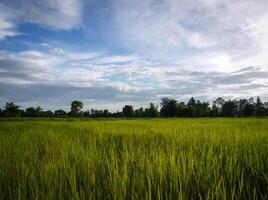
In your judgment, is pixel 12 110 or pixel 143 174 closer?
pixel 143 174

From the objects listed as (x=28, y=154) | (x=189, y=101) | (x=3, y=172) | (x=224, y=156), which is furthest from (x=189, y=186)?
(x=189, y=101)

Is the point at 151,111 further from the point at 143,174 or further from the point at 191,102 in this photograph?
the point at 143,174

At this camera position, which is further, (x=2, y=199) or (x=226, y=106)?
(x=226, y=106)

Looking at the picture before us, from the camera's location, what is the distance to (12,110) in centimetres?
5647

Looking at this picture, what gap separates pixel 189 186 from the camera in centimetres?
200

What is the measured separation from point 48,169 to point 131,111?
64.6m

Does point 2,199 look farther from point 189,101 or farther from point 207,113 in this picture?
point 189,101

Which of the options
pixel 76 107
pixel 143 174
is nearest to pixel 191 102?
pixel 76 107

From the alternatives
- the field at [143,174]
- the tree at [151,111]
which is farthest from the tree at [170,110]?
the field at [143,174]

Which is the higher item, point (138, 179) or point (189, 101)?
point (189, 101)

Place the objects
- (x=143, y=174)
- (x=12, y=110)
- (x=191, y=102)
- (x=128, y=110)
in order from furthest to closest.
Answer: (x=191, y=102)
(x=128, y=110)
(x=12, y=110)
(x=143, y=174)

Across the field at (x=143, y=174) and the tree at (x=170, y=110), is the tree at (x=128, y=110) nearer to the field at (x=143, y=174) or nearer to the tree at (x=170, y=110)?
the tree at (x=170, y=110)

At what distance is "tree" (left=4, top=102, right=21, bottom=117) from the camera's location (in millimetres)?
55269

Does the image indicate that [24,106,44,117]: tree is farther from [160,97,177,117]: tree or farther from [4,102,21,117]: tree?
[160,97,177,117]: tree
